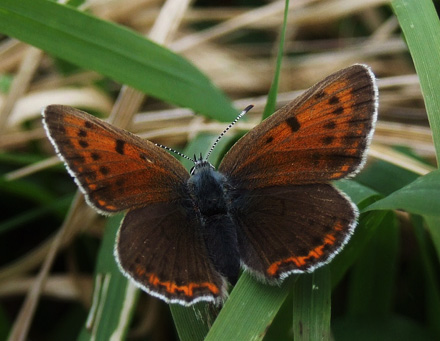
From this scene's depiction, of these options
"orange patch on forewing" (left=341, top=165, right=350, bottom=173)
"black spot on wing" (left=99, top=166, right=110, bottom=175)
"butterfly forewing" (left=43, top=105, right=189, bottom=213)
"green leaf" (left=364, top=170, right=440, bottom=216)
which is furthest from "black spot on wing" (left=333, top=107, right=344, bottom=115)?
"black spot on wing" (left=99, top=166, right=110, bottom=175)

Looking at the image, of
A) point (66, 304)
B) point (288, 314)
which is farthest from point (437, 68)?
point (66, 304)

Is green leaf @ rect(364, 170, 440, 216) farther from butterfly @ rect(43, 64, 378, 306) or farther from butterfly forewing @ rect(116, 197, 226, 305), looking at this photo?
butterfly forewing @ rect(116, 197, 226, 305)

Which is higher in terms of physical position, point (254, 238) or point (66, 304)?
point (254, 238)

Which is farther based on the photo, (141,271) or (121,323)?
(121,323)

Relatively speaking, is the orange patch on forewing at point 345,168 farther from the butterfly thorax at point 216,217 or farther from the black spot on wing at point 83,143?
the black spot on wing at point 83,143

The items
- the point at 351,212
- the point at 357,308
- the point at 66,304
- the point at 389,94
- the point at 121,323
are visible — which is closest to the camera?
the point at 351,212

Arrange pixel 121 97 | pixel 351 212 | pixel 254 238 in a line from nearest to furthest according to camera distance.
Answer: pixel 351 212 < pixel 254 238 < pixel 121 97

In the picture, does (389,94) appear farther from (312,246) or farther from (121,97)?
(312,246)

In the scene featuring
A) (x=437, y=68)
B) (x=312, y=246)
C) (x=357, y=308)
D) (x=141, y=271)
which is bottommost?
(x=357, y=308)
